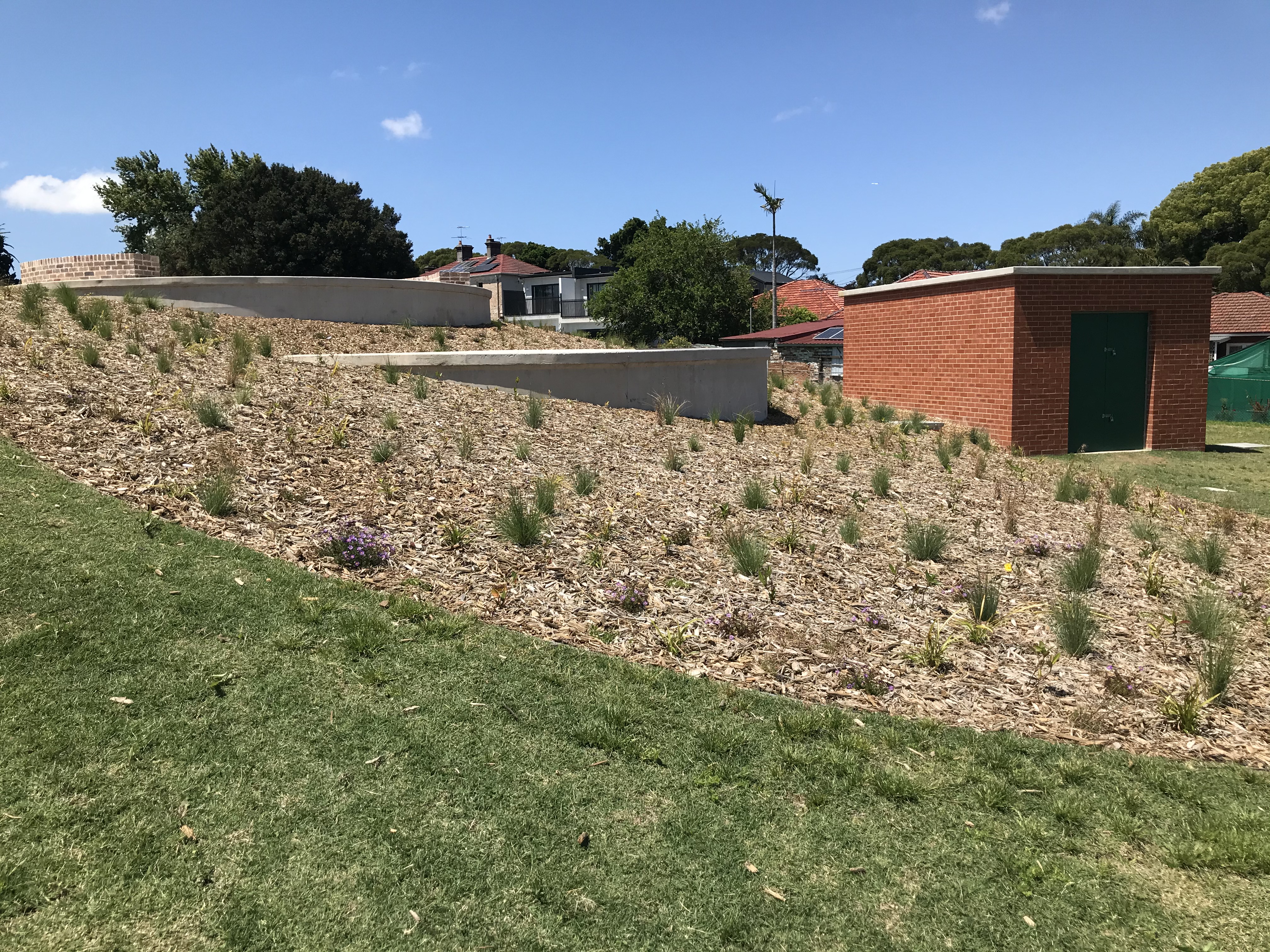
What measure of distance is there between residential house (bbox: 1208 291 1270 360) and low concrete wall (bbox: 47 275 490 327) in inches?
1231

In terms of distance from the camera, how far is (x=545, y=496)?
22.7 ft

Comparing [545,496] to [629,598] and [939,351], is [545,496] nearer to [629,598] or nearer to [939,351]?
[629,598]

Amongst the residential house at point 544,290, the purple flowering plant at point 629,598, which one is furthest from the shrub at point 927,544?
the residential house at point 544,290

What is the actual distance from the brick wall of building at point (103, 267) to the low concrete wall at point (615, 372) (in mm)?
6973

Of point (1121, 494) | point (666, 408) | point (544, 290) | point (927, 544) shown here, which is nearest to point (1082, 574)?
point (927, 544)

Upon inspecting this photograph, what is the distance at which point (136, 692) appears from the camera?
3916 mm

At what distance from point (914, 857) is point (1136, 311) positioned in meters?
15.0

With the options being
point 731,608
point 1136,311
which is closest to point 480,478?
point 731,608

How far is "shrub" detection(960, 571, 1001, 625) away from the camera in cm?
552

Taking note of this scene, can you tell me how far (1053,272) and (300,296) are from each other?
13.6 metres

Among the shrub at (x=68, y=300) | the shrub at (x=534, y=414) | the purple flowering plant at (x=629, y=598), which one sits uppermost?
the shrub at (x=68, y=300)

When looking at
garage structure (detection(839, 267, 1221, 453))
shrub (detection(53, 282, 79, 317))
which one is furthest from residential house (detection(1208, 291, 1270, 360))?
shrub (detection(53, 282, 79, 317))

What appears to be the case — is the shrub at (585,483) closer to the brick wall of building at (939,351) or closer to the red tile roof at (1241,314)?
the brick wall of building at (939,351)

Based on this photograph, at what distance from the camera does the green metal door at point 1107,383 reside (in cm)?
1489
